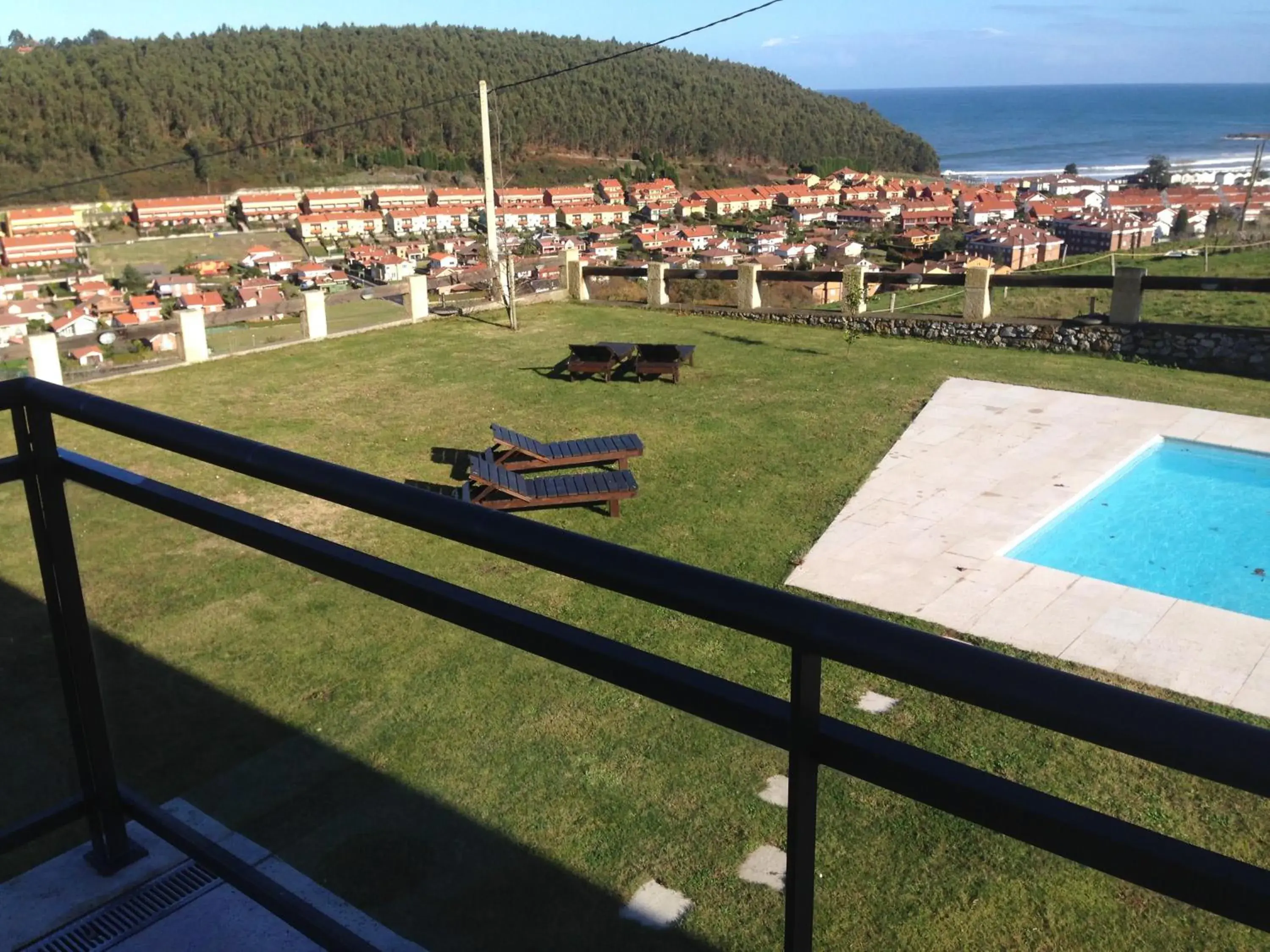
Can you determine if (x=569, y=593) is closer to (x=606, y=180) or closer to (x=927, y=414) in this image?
(x=927, y=414)

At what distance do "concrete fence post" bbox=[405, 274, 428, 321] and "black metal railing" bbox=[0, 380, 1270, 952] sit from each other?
14452 millimetres

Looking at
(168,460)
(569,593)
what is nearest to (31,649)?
(569,593)

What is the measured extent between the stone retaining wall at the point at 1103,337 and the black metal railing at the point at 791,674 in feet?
44.0

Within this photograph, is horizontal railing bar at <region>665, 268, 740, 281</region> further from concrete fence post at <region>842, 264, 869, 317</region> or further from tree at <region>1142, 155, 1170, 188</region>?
tree at <region>1142, 155, 1170, 188</region>

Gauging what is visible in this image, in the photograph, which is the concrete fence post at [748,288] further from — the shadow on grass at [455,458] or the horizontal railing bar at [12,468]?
the horizontal railing bar at [12,468]

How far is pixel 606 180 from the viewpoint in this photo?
10106 centimetres

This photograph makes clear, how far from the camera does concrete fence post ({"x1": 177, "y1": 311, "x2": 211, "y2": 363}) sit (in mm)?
13383

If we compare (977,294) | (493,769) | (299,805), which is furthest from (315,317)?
(493,769)

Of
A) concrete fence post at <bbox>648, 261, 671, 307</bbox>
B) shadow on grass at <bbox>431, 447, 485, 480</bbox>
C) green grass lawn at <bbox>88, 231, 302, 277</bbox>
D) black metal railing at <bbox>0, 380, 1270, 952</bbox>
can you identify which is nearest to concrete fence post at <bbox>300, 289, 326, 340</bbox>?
concrete fence post at <bbox>648, 261, 671, 307</bbox>

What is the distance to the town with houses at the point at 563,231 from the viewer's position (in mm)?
31766

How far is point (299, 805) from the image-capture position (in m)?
2.18

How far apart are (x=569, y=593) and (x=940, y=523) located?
5.49 m

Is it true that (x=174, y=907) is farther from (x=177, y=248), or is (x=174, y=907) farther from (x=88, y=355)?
(x=177, y=248)

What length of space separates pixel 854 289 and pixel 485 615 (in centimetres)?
1425
